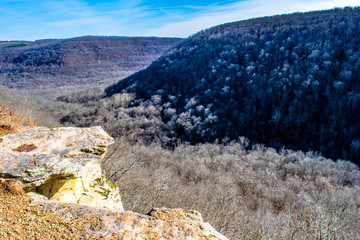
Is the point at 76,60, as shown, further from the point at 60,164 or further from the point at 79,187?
the point at 60,164

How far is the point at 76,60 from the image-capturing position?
75.1m

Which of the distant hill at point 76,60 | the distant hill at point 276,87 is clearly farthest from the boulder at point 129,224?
the distant hill at point 76,60

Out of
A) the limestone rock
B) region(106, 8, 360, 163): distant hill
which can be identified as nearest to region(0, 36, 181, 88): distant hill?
region(106, 8, 360, 163): distant hill

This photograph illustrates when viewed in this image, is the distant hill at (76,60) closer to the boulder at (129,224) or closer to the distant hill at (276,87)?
the distant hill at (276,87)

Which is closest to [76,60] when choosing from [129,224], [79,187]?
[79,187]

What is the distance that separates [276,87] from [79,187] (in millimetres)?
24995

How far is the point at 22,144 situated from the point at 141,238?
9.87ft

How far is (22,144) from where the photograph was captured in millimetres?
4094

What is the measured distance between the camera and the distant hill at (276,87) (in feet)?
69.6

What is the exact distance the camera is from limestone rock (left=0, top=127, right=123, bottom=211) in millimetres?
3432

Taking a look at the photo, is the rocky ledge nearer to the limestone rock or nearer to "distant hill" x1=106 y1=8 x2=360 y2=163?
the limestone rock

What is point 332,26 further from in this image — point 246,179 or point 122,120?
point 122,120

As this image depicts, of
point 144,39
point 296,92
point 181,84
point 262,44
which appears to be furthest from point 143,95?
point 144,39

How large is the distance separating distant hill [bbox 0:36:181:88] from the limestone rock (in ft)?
192
